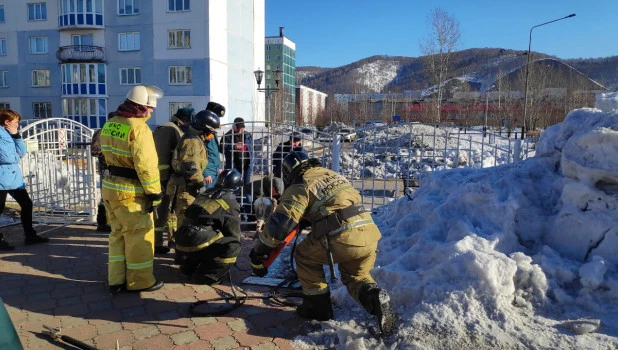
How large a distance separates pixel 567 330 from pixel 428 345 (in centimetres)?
109

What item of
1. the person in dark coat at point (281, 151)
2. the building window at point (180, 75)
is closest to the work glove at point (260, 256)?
the person in dark coat at point (281, 151)

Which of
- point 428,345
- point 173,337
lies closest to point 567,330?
point 428,345

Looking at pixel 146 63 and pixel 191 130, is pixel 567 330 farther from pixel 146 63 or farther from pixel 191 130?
pixel 146 63

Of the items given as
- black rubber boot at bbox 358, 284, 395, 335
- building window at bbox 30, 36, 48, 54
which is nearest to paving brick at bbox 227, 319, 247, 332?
black rubber boot at bbox 358, 284, 395, 335

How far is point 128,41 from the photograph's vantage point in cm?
3409

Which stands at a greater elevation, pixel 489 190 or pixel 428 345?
pixel 489 190

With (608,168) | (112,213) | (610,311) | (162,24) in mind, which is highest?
(162,24)

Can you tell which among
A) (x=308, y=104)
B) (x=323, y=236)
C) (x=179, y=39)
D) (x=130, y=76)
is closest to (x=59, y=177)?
(x=323, y=236)

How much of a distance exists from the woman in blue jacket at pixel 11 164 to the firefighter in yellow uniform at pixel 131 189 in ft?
7.24

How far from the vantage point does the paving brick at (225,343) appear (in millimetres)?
3422

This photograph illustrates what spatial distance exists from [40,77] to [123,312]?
132 ft

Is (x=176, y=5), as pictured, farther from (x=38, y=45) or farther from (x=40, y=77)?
(x=40, y=77)

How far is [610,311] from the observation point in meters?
3.51

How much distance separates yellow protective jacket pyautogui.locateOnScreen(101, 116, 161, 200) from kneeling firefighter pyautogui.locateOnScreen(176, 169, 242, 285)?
0.56 m
